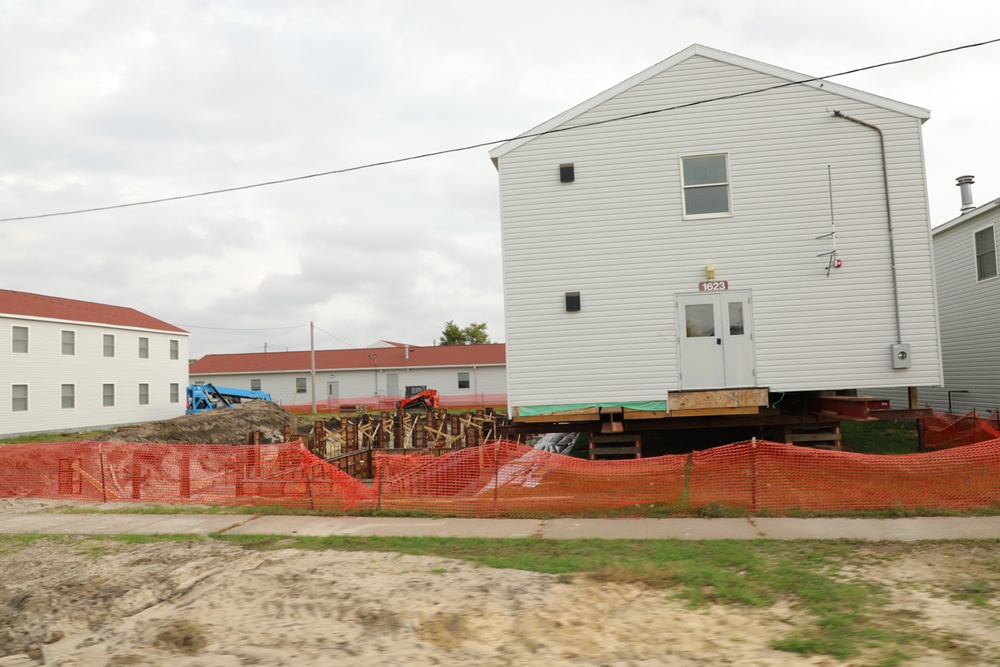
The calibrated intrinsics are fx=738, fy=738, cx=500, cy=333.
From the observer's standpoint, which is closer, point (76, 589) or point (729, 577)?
point (729, 577)

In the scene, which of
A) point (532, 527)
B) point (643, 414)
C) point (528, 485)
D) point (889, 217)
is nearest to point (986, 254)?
point (889, 217)

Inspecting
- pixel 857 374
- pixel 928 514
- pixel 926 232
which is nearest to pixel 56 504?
pixel 928 514

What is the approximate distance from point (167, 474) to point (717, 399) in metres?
11.5

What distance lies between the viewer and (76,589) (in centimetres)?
798

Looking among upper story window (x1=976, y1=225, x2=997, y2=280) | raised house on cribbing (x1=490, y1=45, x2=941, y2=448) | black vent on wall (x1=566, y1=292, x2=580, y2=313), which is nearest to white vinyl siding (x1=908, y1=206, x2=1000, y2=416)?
upper story window (x1=976, y1=225, x2=997, y2=280)

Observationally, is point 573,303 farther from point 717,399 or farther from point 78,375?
point 78,375

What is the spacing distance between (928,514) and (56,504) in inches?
580

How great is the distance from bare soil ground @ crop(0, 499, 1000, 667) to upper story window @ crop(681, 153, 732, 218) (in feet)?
28.0

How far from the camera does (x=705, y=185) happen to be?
51.2 ft

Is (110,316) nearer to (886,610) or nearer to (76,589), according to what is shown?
(76,589)

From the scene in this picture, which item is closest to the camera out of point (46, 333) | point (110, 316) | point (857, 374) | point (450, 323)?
point (857, 374)

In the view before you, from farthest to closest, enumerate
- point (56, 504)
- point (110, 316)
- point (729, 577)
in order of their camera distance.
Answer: point (110, 316), point (56, 504), point (729, 577)

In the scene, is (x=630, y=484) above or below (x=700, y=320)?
below

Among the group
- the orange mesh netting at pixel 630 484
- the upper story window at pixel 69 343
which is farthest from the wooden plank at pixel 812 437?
the upper story window at pixel 69 343
